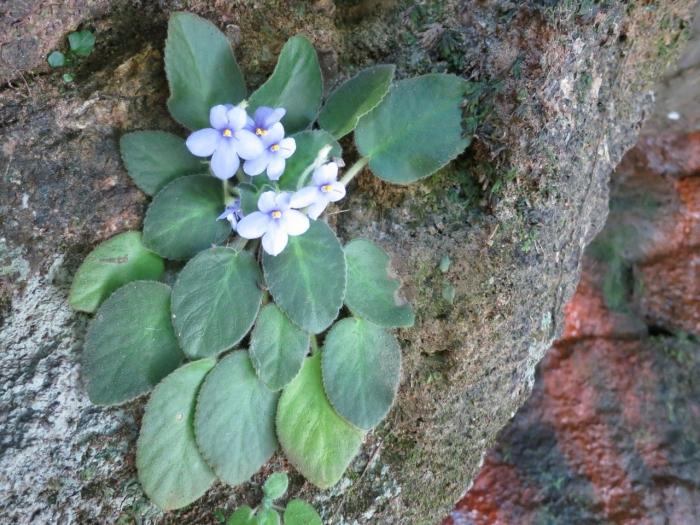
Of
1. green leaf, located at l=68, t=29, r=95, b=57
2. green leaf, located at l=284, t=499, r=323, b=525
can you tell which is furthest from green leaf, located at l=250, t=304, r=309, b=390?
green leaf, located at l=68, t=29, r=95, b=57

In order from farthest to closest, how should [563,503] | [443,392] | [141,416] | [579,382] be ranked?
[579,382] → [563,503] → [443,392] → [141,416]

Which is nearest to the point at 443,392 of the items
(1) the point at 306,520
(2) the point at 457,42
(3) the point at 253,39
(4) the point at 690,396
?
(1) the point at 306,520

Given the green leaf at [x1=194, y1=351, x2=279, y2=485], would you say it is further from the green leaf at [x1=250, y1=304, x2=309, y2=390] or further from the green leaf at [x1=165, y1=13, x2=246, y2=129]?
the green leaf at [x1=165, y1=13, x2=246, y2=129]

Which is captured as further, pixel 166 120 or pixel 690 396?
pixel 690 396

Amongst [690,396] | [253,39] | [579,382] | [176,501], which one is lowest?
[690,396]

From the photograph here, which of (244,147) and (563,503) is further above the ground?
(244,147)

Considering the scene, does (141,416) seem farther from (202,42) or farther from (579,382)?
(579,382)

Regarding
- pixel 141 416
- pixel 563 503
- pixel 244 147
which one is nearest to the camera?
pixel 244 147
